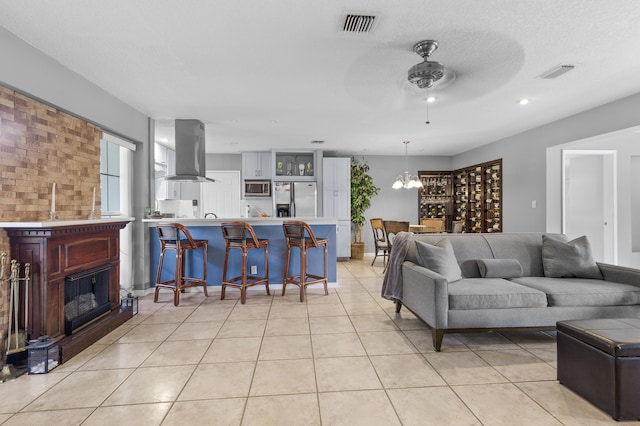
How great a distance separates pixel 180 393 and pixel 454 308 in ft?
6.67

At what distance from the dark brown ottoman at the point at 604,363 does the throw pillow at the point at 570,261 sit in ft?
3.48

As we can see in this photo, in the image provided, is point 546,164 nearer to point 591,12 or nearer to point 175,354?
point 591,12

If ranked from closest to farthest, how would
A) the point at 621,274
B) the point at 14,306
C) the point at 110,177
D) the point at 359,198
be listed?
1. the point at 14,306
2. the point at 621,274
3. the point at 110,177
4. the point at 359,198

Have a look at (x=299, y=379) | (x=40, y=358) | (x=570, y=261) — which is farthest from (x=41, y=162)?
(x=570, y=261)

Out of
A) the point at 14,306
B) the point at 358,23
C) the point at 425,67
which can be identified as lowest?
the point at 14,306

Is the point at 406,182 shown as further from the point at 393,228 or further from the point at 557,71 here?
the point at 557,71

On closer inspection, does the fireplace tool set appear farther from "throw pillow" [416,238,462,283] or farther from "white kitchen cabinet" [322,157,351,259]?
"white kitchen cabinet" [322,157,351,259]

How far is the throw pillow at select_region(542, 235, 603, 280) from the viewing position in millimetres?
3039

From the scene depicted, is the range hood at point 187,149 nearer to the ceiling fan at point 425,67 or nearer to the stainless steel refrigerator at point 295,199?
the stainless steel refrigerator at point 295,199

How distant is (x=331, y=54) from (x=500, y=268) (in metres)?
2.50

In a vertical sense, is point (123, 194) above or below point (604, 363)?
above

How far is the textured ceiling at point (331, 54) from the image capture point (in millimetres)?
2172

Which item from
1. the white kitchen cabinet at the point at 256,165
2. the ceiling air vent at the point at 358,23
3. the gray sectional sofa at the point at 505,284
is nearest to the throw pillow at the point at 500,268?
the gray sectional sofa at the point at 505,284

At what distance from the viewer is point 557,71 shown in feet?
10.4
